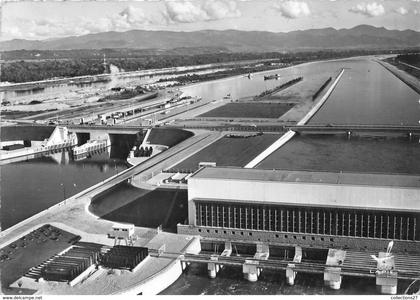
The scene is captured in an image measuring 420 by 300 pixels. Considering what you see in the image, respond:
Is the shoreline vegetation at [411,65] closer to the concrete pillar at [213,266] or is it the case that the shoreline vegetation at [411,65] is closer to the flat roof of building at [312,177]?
the flat roof of building at [312,177]

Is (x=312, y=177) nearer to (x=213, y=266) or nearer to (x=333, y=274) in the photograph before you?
(x=333, y=274)

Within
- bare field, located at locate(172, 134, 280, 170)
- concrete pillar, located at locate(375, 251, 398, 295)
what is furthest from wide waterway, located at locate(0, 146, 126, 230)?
concrete pillar, located at locate(375, 251, 398, 295)

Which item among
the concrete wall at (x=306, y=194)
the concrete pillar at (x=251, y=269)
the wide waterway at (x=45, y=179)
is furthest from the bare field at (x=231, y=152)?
the concrete pillar at (x=251, y=269)

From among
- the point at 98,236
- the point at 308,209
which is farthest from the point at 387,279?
the point at 98,236

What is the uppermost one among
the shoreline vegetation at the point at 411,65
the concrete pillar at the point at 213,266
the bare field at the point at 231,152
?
the shoreline vegetation at the point at 411,65

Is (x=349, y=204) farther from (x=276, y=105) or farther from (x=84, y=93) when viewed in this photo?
(x=84, y=93)

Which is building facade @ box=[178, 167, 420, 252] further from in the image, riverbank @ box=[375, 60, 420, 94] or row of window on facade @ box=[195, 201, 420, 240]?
riverbank @ box=[375, 60, 420, 94]

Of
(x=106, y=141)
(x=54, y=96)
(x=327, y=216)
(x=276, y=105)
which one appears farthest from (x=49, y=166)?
(x=54, y=96)
